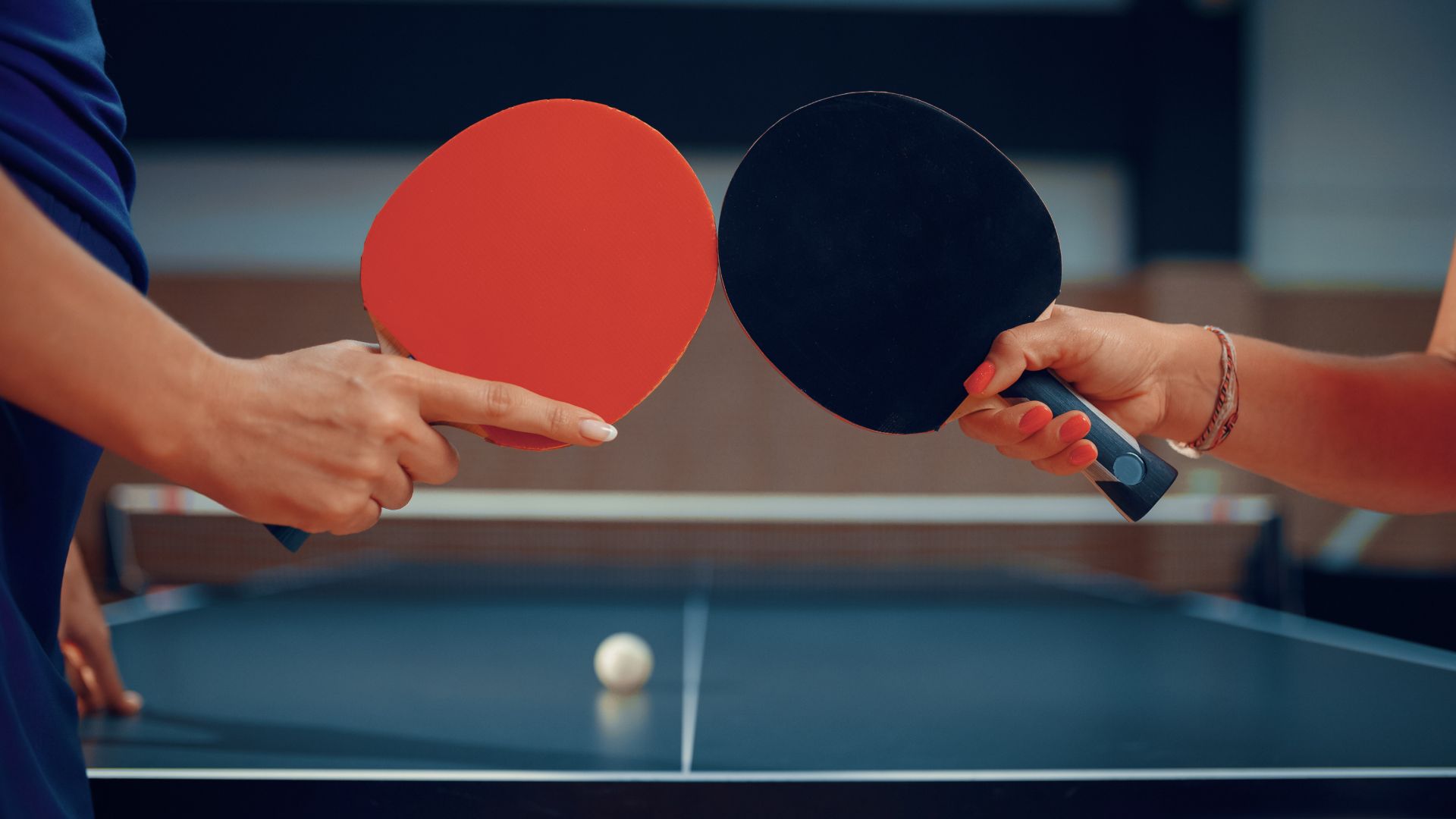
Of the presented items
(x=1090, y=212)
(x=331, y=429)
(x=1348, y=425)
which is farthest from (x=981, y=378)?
(x=1090, y=212)

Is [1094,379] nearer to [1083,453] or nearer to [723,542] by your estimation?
[1083,453]

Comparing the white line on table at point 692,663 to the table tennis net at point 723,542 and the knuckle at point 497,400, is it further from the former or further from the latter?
the table tennis net at point 723,542

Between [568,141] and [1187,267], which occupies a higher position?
[1187,267]

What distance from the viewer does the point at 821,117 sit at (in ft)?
4.33

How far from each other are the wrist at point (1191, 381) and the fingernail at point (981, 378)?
1.09ft

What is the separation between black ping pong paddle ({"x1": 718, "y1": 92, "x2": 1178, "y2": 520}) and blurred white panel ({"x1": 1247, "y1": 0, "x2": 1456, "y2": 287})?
24.6 ft

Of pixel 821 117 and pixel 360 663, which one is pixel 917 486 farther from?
pixel 821 117

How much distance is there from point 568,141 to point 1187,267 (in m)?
7.01

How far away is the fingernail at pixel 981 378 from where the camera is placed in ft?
4.25

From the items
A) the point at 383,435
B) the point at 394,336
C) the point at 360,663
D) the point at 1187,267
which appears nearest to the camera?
the point at 383,435

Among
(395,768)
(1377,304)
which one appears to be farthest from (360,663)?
(1377,304)

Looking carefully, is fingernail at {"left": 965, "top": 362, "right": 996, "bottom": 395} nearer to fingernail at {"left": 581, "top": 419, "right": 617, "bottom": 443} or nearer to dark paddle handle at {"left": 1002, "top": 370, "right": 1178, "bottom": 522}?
dark paddle handle at {"left": 1002, "top": 370, "right": 1178, "bottom": 522}

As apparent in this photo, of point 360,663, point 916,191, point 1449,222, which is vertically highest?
point 1449,222

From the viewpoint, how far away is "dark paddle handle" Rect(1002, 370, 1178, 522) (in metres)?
1.25
